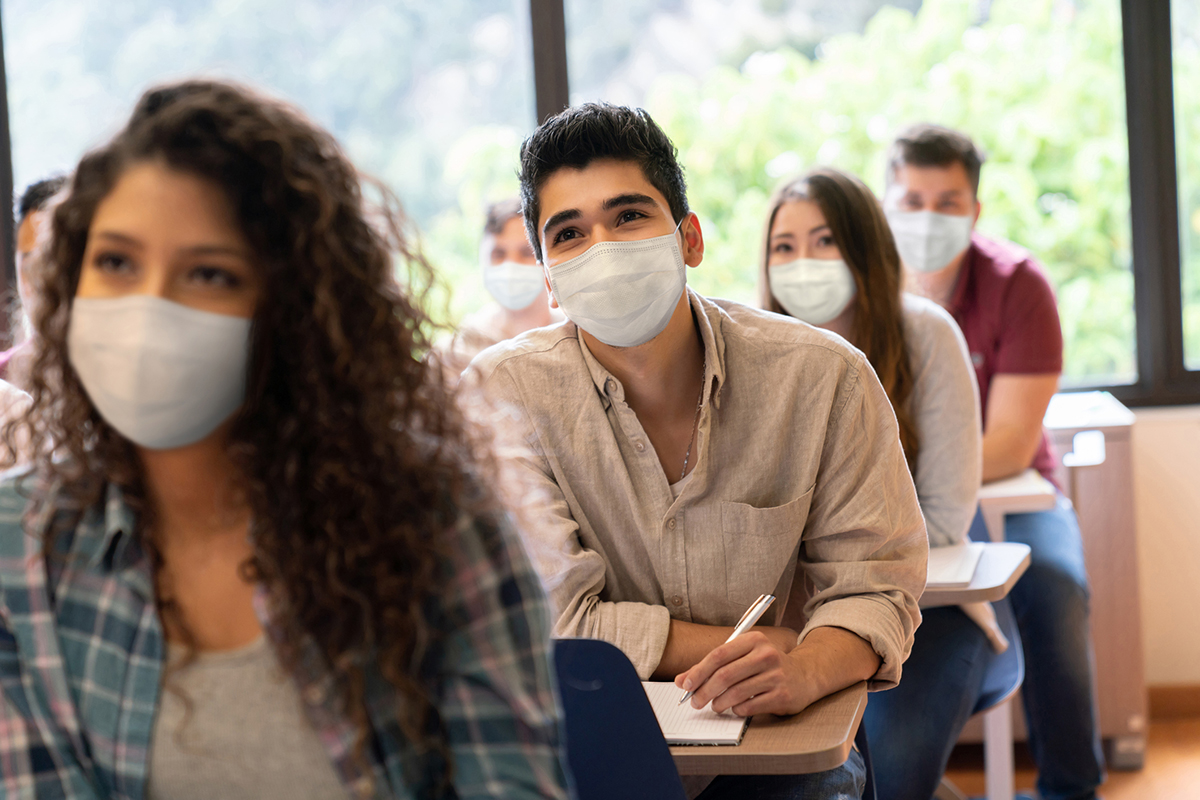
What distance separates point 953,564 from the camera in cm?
194

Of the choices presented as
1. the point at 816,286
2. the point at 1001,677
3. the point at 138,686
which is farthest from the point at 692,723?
the point at 816,286

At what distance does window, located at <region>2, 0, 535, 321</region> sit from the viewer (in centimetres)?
355

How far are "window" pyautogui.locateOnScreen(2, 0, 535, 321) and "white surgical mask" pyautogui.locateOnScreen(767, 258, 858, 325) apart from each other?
54.9 inches

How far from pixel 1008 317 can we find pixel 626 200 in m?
1.57

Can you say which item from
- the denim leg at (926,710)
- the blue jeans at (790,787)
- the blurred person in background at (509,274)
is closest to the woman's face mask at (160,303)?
the blue jeans at (790,787)

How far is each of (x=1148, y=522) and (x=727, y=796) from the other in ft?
7.44

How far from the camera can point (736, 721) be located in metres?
1.29

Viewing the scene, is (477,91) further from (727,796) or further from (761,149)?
(727,796)

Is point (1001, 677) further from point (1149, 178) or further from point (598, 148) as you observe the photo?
point (1149, 178)

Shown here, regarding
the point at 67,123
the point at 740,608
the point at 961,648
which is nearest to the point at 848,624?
the point at 740,608

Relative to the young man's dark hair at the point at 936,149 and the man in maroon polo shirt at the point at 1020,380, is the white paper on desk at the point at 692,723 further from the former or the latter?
the young man's dark hair at the point at 936,149

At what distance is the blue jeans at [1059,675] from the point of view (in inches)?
101

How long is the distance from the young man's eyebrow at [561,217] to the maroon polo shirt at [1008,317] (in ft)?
5.20

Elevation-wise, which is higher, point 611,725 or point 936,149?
point 936,149
